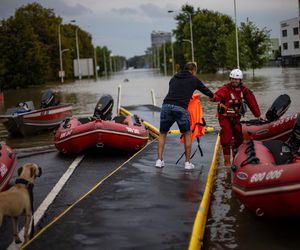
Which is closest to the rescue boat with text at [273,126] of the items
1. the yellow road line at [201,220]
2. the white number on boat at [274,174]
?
the yellow road line at [201,220]

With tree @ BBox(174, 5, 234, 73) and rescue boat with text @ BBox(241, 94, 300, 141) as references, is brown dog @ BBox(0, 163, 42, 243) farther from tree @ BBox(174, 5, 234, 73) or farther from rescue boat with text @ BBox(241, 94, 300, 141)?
tree @ BBox(174, 5, 234, 73)

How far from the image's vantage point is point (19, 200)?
547cm

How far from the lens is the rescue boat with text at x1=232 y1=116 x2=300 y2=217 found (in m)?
5.44

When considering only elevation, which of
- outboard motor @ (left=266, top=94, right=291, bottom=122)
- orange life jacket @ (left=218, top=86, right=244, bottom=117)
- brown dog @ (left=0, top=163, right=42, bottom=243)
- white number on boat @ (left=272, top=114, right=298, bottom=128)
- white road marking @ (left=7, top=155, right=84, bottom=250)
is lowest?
white road marking @ (left=7, top=155, right=84, bottom=250)

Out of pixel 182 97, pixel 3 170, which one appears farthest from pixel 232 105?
pixel 3 170

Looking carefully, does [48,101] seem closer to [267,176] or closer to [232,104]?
[232,104]

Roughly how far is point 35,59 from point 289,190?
6184cm

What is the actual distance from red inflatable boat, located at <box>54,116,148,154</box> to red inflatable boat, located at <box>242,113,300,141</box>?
2.44 metres

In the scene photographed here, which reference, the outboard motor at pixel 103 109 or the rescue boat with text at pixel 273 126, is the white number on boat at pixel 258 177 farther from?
the outboard motor at pixel 103 109

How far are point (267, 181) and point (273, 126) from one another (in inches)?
173

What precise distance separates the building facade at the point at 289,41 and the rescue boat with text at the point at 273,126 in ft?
268

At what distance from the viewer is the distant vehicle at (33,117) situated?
16.1 m

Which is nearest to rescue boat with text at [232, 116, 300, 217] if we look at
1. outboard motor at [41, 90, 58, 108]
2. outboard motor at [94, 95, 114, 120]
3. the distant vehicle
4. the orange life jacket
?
the orange life jacket

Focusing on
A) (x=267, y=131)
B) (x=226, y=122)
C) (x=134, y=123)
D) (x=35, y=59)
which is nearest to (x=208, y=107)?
(x=134, y=123)
